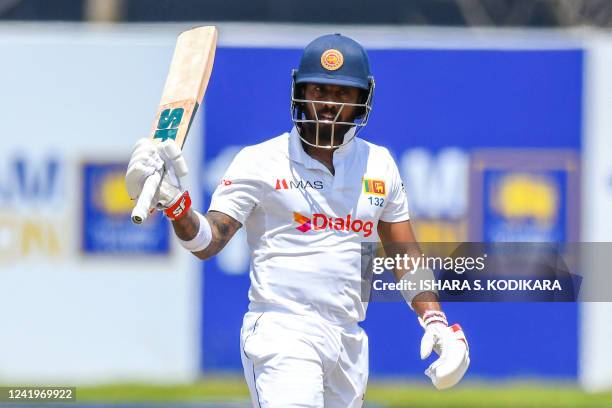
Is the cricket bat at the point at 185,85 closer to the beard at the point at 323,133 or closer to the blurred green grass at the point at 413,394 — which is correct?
the beard at the point at 323,133

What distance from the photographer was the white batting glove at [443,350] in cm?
517

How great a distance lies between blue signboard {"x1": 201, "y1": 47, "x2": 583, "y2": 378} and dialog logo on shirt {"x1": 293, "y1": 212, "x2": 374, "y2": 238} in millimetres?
4088

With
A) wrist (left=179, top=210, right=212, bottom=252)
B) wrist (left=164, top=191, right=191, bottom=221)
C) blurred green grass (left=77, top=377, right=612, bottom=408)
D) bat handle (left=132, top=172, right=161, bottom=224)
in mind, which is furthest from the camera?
blurred green grass (left=77, top=377, right=612, bottom=408)

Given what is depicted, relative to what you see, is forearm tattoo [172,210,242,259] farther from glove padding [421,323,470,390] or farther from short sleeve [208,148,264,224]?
glove padding [421,323,470,390]

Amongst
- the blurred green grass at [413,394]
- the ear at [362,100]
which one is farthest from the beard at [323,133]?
the blurred green grass at [413,394]

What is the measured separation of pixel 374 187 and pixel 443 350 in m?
0.64

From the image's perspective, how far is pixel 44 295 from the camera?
30.9 feet

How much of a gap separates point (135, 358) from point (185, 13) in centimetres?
612

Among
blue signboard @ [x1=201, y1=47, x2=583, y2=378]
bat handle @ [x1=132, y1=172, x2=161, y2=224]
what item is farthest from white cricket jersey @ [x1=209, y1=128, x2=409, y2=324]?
blue signboard @ [x1=201, y1=47, x2=583, y2=378]

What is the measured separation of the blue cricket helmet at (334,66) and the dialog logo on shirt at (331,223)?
479 millimetres

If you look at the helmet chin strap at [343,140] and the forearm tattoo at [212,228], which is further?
the helmet chin strap at [343,140]

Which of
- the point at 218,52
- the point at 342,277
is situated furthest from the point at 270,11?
the point at 342,277

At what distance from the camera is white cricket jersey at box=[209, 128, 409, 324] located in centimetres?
521

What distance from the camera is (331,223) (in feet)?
17.3
